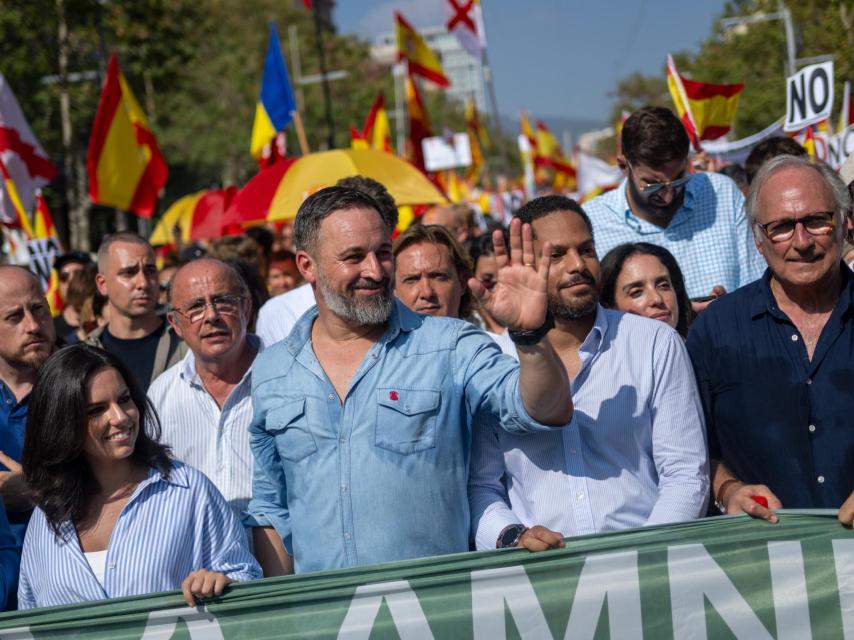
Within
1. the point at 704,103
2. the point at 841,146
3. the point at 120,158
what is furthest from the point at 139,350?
the point at 704,103

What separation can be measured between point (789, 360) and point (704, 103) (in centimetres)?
790

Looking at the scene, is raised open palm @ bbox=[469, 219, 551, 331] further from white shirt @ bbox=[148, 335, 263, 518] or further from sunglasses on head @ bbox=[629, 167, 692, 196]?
sunglasses on head @ bbox=[629, 167, 692, 196]

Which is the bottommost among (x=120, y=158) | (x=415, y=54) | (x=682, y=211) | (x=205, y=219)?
(x=682, y=211)

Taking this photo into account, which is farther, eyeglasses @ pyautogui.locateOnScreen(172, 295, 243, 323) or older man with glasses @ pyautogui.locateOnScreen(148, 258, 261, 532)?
eyeglasses @ pyautogui.locateOnScreen(172, 295, 243, 323)

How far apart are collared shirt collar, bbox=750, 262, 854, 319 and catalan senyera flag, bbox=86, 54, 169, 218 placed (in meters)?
7.83

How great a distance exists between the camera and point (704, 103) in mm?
11242

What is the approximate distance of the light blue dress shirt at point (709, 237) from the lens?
231 inches

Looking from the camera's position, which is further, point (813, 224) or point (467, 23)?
point (467, 23)

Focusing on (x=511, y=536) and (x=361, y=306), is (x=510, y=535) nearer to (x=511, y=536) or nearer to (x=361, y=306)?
(x=511, y=536)

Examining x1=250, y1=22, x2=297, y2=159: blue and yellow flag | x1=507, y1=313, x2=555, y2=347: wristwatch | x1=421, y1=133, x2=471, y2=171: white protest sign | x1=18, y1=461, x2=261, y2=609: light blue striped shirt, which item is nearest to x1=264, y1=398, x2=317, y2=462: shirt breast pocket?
x1=18, y1=461, x2=261, y2=609: light blue striped shirt

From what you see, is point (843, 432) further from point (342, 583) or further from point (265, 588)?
point (265, 588)

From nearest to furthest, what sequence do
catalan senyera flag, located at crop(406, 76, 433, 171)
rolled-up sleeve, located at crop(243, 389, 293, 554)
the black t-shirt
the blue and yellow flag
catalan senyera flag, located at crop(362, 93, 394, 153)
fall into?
rolled-up sleeve, located at crop(243, 389, 293, 554), the black t-shirt, the blue and yellow flag, catalan senyera flag, located at crop(406, 76, 433, 171), catalan senyera flag, located at crop(362, 93, 394, 153)

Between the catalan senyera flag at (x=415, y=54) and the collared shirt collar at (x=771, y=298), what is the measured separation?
42.1ft

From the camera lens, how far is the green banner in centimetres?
342
